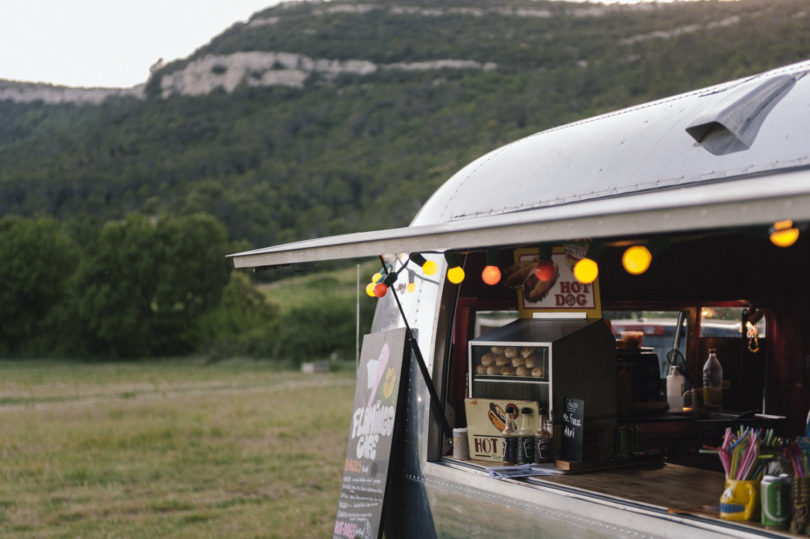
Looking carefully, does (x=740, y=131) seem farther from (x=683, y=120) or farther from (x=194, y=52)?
(x=194, y=52)

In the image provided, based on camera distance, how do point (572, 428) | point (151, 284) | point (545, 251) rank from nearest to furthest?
point (572, 428), point (545, 251), point (151, 284)

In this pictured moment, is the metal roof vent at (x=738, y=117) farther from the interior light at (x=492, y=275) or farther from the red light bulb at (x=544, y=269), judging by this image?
the interior light at (x=492, y=275)

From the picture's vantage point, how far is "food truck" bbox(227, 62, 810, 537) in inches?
146

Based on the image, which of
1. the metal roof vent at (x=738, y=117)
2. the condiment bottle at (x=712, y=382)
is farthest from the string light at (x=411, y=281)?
the condiment bottle at (x=712, y=382)

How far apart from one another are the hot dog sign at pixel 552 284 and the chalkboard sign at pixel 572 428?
1.86 ft

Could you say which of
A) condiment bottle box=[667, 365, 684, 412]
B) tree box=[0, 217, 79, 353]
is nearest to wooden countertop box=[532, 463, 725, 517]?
condiment bottle box=[667, 365, 684, 412]

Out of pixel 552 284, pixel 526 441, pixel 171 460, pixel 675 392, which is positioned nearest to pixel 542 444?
pixel 526 441

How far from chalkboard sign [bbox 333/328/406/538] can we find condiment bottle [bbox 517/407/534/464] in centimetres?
94

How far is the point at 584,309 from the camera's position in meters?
5.17

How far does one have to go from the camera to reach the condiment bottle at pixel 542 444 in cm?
494

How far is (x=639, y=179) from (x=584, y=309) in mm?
1013

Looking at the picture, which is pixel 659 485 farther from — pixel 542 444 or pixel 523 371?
pixel 523 371

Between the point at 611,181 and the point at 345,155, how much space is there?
63.3 metres

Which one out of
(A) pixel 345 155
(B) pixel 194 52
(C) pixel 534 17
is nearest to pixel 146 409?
(A) pixel 345 155
